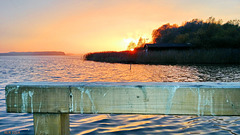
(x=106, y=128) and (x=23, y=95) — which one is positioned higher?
(x=23, y=95)

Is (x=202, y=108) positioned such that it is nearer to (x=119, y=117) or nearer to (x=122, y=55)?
(x=119, y=117)

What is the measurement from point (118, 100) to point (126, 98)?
71 mm

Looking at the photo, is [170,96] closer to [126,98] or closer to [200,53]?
[126,98]

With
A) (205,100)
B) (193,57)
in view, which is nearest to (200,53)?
(193,57)

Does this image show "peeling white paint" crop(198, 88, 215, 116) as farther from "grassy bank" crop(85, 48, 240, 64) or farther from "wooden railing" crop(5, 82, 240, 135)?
"grassy bank" crop(85, 48, 240, 64)

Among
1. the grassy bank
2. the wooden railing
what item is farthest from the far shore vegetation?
the wooden railing

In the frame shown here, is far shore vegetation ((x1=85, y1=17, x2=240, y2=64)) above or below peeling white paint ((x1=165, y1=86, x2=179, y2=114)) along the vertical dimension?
above

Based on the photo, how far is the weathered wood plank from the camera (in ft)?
5.32

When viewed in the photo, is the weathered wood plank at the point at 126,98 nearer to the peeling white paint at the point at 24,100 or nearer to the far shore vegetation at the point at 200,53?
the peeling white paint at the point at 24,100

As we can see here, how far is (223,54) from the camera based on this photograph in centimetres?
3484

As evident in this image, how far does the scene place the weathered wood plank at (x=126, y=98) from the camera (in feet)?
5.32

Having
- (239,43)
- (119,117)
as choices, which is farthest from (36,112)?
(239,43)

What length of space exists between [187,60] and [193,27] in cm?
5845

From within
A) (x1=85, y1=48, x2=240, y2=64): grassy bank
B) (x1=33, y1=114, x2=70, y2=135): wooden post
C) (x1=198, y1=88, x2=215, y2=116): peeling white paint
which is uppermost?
(x1=85, y1=48, x2=240, y2=64): grassy bank
